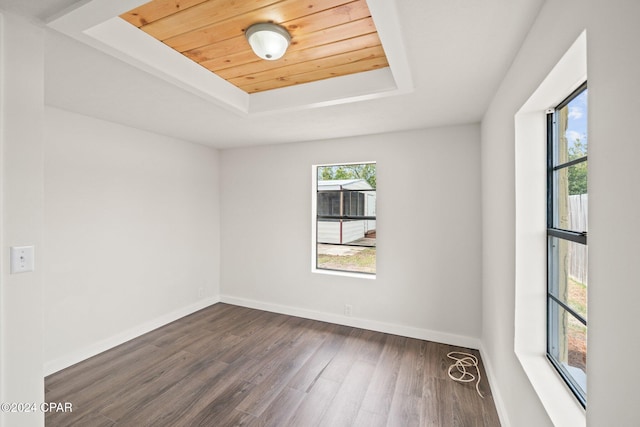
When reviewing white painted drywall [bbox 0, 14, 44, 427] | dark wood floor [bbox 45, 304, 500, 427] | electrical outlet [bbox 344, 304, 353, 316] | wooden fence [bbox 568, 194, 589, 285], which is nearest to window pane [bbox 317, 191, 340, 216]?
electrical outlet [bbox 344, 304, 353, 316]

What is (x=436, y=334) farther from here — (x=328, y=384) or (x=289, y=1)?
(x=289, y=1)

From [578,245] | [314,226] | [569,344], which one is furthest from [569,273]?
[314,226]

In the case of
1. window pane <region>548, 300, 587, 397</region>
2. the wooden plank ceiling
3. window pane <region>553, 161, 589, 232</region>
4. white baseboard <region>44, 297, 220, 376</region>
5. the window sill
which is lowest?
white baseboard <region>44, 297, 220, 376</region>

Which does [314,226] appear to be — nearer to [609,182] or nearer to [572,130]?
[572,130]

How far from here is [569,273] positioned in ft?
4.46

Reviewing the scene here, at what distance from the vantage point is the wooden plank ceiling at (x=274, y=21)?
139 cm

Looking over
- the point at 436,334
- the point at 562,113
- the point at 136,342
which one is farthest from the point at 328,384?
the point at 562,113

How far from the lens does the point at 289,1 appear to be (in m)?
1.35

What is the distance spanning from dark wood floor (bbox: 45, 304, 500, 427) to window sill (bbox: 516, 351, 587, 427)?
701 millimetres

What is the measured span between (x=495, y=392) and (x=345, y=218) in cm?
224

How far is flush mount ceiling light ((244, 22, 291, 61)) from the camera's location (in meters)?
1.51

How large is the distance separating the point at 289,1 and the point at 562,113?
4.85ft

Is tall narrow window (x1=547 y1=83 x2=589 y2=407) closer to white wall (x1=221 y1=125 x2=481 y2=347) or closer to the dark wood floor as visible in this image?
the dark wood floor

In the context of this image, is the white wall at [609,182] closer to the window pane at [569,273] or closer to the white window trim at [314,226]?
the window pane at [569,273]
